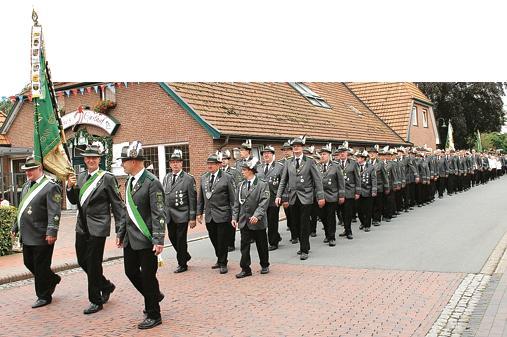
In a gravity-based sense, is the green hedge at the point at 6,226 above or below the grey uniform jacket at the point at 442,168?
below

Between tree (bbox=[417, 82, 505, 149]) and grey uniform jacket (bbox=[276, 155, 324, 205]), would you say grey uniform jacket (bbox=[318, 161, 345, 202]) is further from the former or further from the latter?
tree (bbox=[417, 82, 505, 149])

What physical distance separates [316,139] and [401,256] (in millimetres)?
14439

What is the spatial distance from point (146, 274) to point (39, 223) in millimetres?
2010

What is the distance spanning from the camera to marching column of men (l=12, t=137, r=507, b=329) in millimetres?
5949

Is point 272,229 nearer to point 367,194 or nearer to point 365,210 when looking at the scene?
point 365,210

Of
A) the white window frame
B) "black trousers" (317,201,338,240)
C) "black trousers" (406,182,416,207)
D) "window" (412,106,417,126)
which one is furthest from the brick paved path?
the white window frame

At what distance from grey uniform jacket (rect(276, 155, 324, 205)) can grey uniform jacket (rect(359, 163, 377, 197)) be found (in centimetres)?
370

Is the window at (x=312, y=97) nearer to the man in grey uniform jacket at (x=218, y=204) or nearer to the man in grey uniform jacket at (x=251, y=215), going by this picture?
the man in grey uniform jacket at (x=218, y=204)

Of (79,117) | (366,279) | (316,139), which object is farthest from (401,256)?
(79,117)

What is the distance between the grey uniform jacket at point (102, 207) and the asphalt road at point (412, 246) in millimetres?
3253

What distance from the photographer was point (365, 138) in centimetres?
2905

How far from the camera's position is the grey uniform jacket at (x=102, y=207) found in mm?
6527

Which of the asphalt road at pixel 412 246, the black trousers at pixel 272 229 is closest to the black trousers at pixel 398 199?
the asphalt road at pixel 412 246
